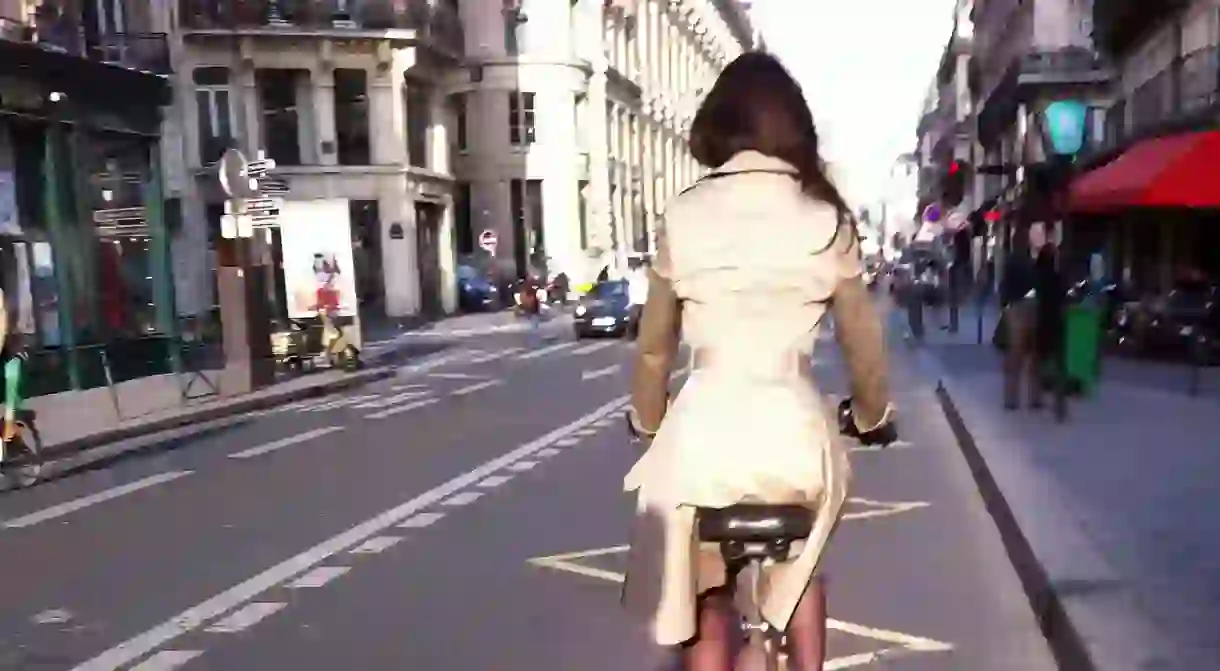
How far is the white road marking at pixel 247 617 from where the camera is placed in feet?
21.3

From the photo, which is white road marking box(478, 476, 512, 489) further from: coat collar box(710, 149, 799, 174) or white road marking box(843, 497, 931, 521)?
coat collar box(710, 149, 799, 174)

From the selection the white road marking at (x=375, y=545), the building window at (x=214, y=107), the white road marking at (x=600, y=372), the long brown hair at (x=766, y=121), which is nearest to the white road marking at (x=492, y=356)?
the white road marking at (x=600, y=372)

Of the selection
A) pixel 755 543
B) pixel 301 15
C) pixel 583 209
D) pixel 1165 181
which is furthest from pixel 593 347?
pixel 755 543

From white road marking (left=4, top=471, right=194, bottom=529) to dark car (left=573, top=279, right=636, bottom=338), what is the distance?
21204mm

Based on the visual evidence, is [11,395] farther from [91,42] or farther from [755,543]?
[91,42]

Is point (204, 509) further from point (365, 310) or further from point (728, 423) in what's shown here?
point (365, 310)

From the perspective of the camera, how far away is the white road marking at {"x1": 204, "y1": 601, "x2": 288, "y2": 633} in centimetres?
650

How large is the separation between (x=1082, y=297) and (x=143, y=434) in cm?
1437

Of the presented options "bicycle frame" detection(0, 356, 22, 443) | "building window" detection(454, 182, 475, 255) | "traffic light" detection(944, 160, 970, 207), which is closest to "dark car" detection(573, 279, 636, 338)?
"traffic light" detection(944, 160, 970, 207)

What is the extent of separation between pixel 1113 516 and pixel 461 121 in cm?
4498

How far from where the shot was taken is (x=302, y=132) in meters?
40.0

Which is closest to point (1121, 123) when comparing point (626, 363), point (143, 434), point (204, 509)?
point (626, 363)

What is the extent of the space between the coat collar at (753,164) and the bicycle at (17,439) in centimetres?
1063

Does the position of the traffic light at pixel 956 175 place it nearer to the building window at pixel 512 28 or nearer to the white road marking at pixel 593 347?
the white road marking at pixel 593 347
